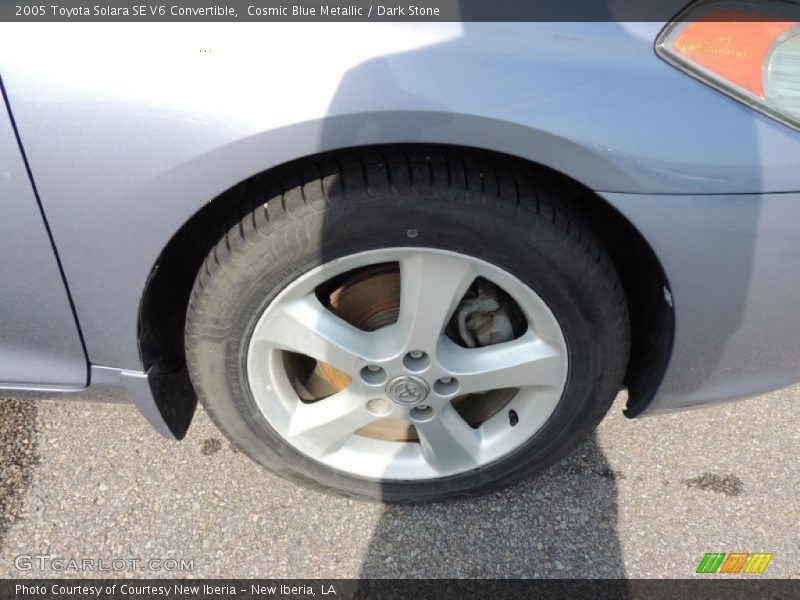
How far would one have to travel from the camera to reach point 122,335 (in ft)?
5.00

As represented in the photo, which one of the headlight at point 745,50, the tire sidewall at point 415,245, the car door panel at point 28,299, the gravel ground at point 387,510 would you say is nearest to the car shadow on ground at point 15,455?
the gravel ground at point 387,510

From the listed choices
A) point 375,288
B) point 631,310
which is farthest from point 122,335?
point 631,310

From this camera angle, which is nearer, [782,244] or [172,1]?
[172,1]

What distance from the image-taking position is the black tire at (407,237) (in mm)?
1363

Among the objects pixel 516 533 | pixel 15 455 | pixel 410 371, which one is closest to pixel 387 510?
pixel 516 533

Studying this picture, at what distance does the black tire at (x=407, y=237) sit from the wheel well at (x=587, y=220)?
0.04m

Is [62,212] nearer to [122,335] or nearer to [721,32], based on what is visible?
[122,335]

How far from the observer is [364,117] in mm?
1236

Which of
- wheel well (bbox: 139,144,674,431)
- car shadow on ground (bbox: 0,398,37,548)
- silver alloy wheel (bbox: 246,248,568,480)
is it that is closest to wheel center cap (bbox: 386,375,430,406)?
silver alloy wheel (bbox: 246,248,568,480)

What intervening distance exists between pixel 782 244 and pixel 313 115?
0.96m

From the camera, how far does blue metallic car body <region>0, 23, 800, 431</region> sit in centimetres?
121

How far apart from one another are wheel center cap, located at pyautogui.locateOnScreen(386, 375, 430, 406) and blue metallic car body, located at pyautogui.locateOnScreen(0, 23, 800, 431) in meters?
0.58

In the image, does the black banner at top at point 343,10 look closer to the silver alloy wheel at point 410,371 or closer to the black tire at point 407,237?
the black tire at point 407,237

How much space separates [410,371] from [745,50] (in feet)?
3.05
